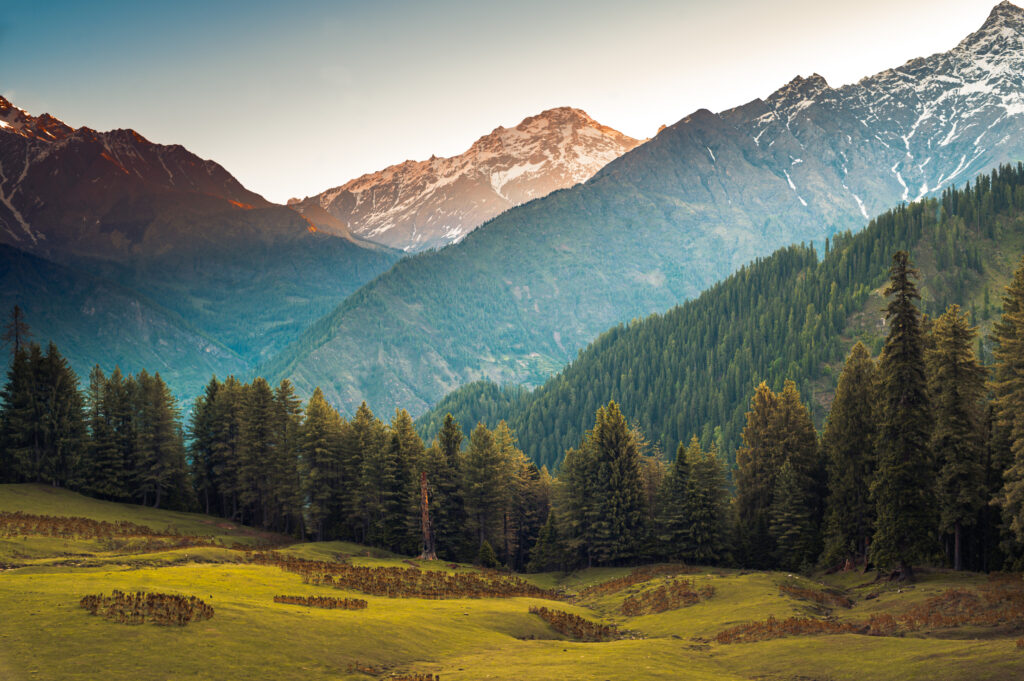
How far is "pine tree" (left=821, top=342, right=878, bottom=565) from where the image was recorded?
73.6 m

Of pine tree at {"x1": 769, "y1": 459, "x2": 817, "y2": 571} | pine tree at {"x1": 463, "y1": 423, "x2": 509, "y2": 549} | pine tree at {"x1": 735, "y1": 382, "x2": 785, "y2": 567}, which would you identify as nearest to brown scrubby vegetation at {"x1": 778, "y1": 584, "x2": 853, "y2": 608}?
pine tree at {"x1": 769, "y1": 459, "x2": 817, "y2": 571}

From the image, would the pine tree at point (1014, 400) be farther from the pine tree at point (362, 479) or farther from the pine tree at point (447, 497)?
the pine tree at point (362, 479)

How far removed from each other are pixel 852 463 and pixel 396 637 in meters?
57.8

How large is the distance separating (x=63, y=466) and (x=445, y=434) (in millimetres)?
51037

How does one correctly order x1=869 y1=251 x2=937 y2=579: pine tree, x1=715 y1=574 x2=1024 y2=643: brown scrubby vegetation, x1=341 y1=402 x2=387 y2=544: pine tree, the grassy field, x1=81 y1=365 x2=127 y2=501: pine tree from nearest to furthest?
the grassy field, x1=715 y1=574 x2=1024 y2=643: brown scrubby vegetation, x1=869 y1=251 x2=937 y2=579: pine tree, x1=81 y1=365 x2=127 y2=501: pine tree, x1=341 y1=402 x2=387 y2=544: pine tree

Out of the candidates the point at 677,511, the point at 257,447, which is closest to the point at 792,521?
the point at 677,511

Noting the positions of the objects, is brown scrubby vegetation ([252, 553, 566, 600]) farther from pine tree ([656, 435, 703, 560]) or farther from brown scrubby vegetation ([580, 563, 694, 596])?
pine tree ([656, 435, 703, 560])

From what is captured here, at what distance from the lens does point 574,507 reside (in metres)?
97.5

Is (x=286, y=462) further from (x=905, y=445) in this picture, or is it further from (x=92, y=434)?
(x=905, y=445)

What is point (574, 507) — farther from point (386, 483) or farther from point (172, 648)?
point (172, 648)

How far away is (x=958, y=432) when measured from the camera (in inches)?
2271

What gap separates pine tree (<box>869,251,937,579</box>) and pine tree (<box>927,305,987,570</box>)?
1291 mm

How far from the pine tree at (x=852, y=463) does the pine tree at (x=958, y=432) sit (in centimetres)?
1289

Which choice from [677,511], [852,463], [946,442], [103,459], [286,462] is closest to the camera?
[946,442]
